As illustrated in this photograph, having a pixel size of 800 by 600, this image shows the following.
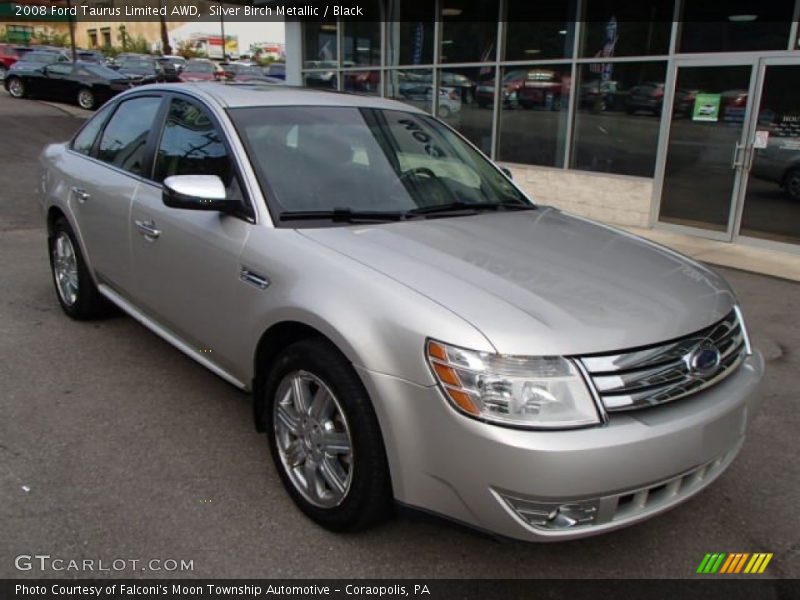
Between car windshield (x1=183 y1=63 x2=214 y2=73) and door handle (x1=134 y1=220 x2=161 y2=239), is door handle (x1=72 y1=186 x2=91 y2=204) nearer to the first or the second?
door handle (x1=134 y1=220 x2=161 y2=239)

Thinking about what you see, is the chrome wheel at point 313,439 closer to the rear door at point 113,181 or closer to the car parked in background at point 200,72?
the rear door at point 113,181

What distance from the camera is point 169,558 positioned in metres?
2.55

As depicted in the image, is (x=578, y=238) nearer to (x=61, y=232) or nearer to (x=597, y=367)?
(x=597, y=367)

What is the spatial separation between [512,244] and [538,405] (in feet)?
3.24

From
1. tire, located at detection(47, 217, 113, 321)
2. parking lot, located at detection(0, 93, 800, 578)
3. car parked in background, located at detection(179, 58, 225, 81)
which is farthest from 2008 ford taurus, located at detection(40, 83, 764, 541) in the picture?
car parked in background, located at detection(179, 58, 225, 81)

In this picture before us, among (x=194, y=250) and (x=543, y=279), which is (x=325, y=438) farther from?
(x=194, y=250)

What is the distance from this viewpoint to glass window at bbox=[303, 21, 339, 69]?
14.0 metres

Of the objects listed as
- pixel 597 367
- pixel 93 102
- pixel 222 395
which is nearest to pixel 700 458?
pixel 597 367

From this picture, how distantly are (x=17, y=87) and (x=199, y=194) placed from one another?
82.9 ft

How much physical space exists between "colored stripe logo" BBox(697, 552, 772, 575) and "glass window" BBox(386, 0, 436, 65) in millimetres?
10663

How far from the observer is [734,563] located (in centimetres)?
263

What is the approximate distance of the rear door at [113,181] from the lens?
13.2ft

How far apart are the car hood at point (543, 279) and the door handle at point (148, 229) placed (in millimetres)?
1185

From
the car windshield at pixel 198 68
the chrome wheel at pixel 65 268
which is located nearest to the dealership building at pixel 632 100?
the chrome wheel at pixel 65 268
